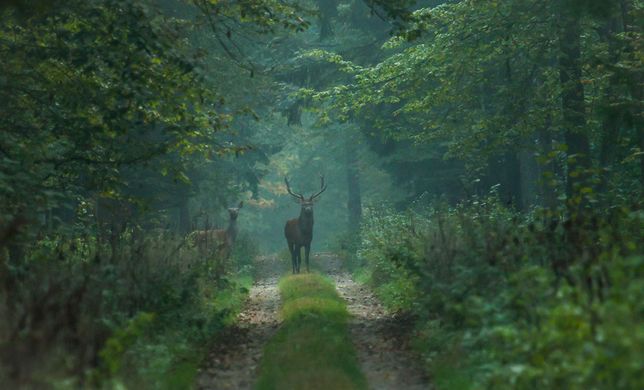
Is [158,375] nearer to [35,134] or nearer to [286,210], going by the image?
[35,134]

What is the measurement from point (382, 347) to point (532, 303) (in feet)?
16.8

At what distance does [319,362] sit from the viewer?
38.1ft

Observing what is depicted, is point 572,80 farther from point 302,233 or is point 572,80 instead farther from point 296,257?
point 296,257

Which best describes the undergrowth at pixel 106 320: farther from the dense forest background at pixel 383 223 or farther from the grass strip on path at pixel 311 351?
the grass strip on path at pixel 311 351

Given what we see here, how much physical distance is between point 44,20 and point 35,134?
5.42 feet

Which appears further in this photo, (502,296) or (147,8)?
(147,8)

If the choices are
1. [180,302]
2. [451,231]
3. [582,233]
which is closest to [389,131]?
[451,231]

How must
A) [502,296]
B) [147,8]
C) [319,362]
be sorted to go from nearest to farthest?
[502,296], [319,362], [147,8]

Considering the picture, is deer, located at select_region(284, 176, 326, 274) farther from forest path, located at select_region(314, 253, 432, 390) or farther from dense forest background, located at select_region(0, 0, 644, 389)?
forest path, located at select_region(314, 253, 432, 390)

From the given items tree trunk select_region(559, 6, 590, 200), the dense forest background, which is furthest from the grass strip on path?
tree trunk select_region(559, 6, 590, 200)

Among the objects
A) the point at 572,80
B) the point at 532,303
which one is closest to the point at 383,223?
the point at 572,80

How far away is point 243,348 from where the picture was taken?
45.9ft

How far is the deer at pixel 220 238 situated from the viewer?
23.0m

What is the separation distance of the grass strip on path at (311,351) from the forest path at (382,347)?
187 millimetres
